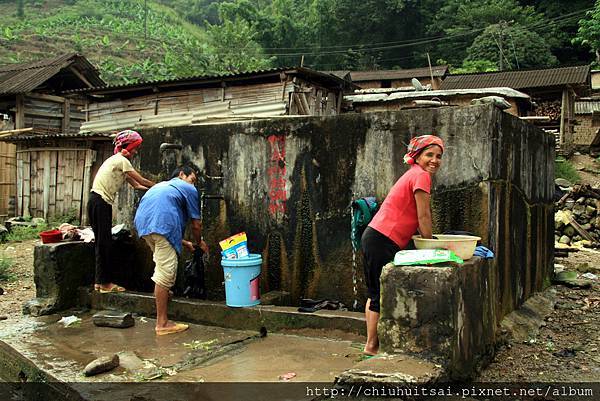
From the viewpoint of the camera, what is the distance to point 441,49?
4272 cm

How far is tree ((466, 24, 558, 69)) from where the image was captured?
3616 centimetres

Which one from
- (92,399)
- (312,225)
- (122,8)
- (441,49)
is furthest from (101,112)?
(122,8)

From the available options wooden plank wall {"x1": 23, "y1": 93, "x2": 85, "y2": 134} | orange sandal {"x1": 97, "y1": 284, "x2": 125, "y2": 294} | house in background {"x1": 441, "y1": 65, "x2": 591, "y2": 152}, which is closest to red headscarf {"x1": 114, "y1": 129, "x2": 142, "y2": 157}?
orange sandal {"x1": 97, "y1": 284, "x2": 125, "y2": 294}

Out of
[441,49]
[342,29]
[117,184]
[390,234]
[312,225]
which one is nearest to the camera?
[390,234]

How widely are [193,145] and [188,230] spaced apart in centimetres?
105

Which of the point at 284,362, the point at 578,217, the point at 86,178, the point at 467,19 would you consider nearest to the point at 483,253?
the point at 284,362

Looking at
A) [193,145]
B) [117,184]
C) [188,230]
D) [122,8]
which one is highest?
[122,8]

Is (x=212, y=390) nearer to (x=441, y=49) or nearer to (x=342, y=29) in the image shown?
(x=441, y=49)

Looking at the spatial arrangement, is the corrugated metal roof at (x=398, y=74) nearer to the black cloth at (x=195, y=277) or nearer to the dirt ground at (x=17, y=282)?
the dirt ground at (x=17, y=282)

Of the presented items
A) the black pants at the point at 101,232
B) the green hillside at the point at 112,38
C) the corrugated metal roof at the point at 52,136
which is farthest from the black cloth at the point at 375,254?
the green hillside at the point at 112,38

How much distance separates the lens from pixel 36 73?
18.3m

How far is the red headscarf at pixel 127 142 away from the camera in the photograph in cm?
630

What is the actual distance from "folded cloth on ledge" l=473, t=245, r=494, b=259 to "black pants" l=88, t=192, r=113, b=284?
13.6 feet

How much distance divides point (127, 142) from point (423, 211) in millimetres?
3879
